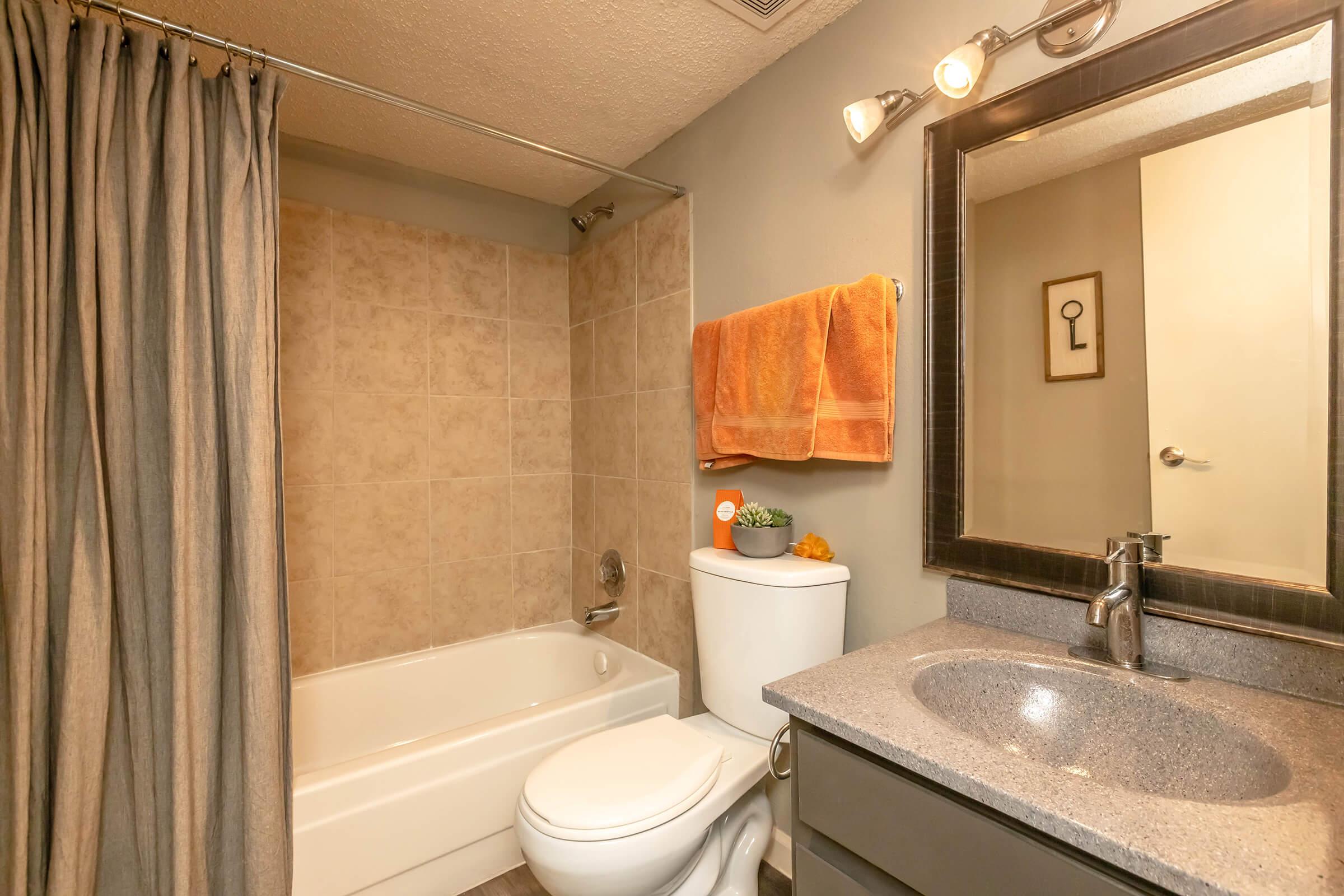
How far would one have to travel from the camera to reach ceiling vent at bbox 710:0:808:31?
1.42 meters

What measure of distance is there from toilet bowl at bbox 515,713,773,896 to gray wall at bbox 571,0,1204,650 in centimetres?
46

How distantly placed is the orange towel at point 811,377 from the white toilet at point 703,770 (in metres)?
0.31

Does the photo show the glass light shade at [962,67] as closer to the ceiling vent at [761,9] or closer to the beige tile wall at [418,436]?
the ceiling vent at [761,9]

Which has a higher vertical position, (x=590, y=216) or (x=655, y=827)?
(x=590, y=216)

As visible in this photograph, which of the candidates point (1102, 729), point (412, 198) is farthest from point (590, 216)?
point (1102, 729)

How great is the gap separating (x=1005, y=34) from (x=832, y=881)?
1492 mm

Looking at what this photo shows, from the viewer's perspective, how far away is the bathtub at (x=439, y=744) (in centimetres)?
146

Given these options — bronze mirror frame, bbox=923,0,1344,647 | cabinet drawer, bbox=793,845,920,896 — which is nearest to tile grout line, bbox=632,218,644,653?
bronze mirror frame, bbox=923,0,1344,647

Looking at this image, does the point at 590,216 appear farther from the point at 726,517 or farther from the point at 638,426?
the point at 726,517

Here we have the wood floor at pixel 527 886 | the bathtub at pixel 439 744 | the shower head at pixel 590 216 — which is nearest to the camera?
the bathtub at pixel 439 744

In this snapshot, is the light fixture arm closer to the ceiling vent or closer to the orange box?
the ceiling vent

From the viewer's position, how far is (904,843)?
0.76 m

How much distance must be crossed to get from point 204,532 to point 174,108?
2.65 feet

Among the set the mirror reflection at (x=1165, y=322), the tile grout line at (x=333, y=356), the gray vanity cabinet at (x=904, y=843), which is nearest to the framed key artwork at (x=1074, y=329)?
the mirror reflection at (x=1165, y=322)
